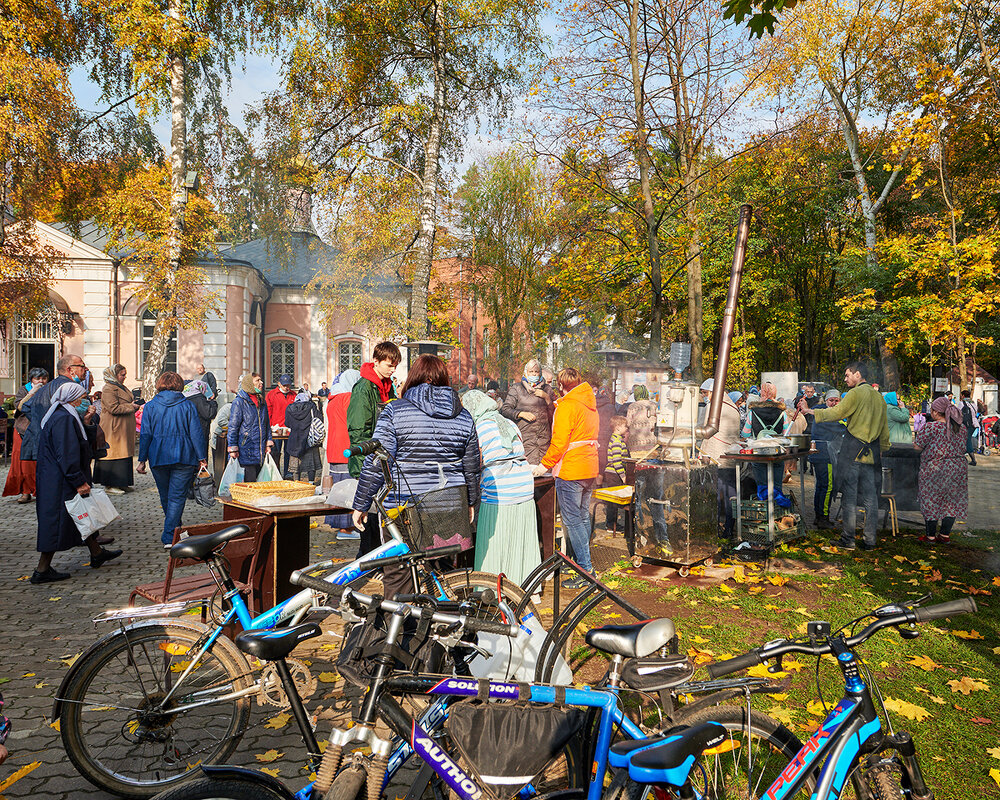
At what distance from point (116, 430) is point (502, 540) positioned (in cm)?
782

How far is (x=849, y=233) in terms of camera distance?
34.4 m

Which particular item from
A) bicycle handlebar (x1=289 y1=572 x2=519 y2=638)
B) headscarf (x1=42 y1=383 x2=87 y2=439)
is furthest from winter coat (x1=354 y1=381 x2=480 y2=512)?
headscarf (x1=42 y1=383 x2=87 y2=439)

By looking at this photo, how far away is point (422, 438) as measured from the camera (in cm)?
453

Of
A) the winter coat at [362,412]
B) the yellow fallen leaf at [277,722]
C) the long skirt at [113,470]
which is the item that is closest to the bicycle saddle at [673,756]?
the yellow fallen leaf at [277,722]

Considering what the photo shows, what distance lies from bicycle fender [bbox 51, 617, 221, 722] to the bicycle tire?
4.55ft

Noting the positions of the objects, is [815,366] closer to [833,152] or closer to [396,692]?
[833,152]

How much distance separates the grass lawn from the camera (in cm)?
388

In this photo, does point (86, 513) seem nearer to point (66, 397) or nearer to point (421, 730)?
point (66, 397)

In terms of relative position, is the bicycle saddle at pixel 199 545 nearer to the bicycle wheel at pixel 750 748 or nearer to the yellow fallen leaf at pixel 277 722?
the yellow fallen leaf at pixel 277 722

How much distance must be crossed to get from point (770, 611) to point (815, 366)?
34017 millimetres

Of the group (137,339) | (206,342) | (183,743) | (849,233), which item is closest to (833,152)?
(849,233)

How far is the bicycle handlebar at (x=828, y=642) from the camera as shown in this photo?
7.25ft

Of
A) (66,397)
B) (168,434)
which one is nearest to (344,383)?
(168,434)

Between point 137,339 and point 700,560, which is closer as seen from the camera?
point 700,560
